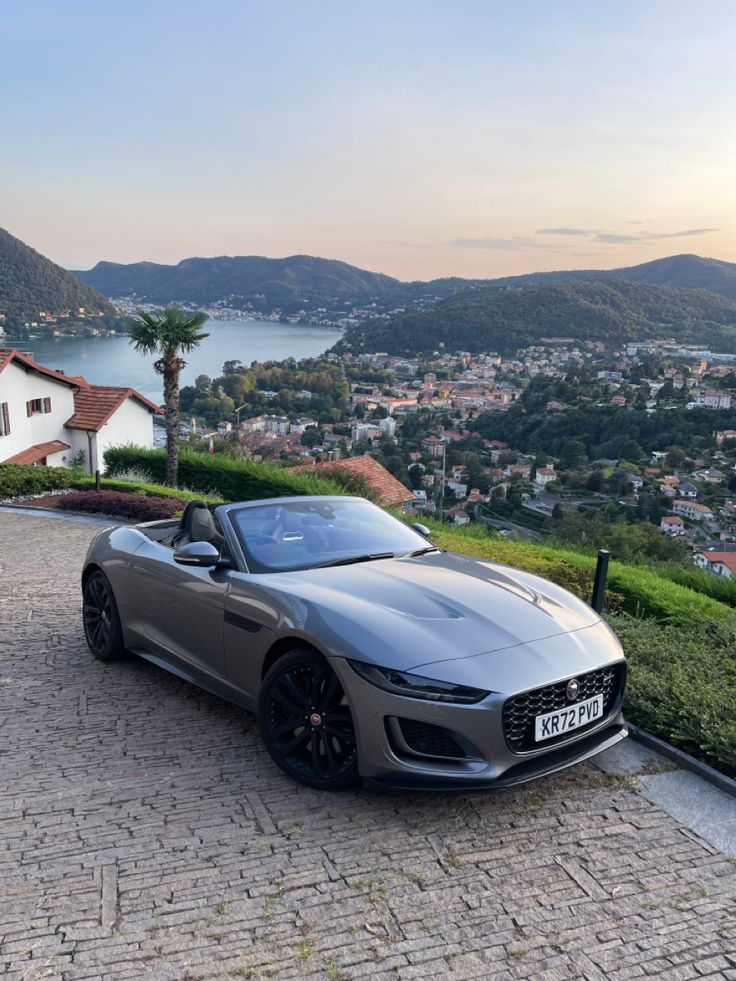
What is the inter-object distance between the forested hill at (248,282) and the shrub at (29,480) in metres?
130

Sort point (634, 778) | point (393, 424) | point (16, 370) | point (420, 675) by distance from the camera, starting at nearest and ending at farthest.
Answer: point (420, 675), point (634, 778), point (16, 370), point (393, 424)

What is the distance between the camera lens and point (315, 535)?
14.9 ft

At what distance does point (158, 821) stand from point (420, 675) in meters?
1.35

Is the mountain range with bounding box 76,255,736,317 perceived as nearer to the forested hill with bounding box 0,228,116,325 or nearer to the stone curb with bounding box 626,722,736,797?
the forested hill with bounding box 0,228,116,325

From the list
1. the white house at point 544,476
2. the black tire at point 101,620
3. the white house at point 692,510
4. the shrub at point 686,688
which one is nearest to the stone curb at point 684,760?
the shrub at point 686,688

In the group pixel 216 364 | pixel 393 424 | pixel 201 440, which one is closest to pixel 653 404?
pixel 393 424

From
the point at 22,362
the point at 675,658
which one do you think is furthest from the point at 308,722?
the point at 22,362

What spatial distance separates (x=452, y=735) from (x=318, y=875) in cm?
75

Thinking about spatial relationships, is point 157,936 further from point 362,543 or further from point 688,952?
point 362,543

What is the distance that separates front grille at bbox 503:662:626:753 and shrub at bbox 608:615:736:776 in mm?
673

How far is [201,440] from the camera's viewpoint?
111ft

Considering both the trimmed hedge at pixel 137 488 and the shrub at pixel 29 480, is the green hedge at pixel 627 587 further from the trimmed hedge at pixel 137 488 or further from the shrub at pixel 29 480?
the shrub at pixel 29 480

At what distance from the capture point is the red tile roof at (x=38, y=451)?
3136 centimetres

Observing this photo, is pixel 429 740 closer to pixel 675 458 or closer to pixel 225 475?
pixel 225 475
